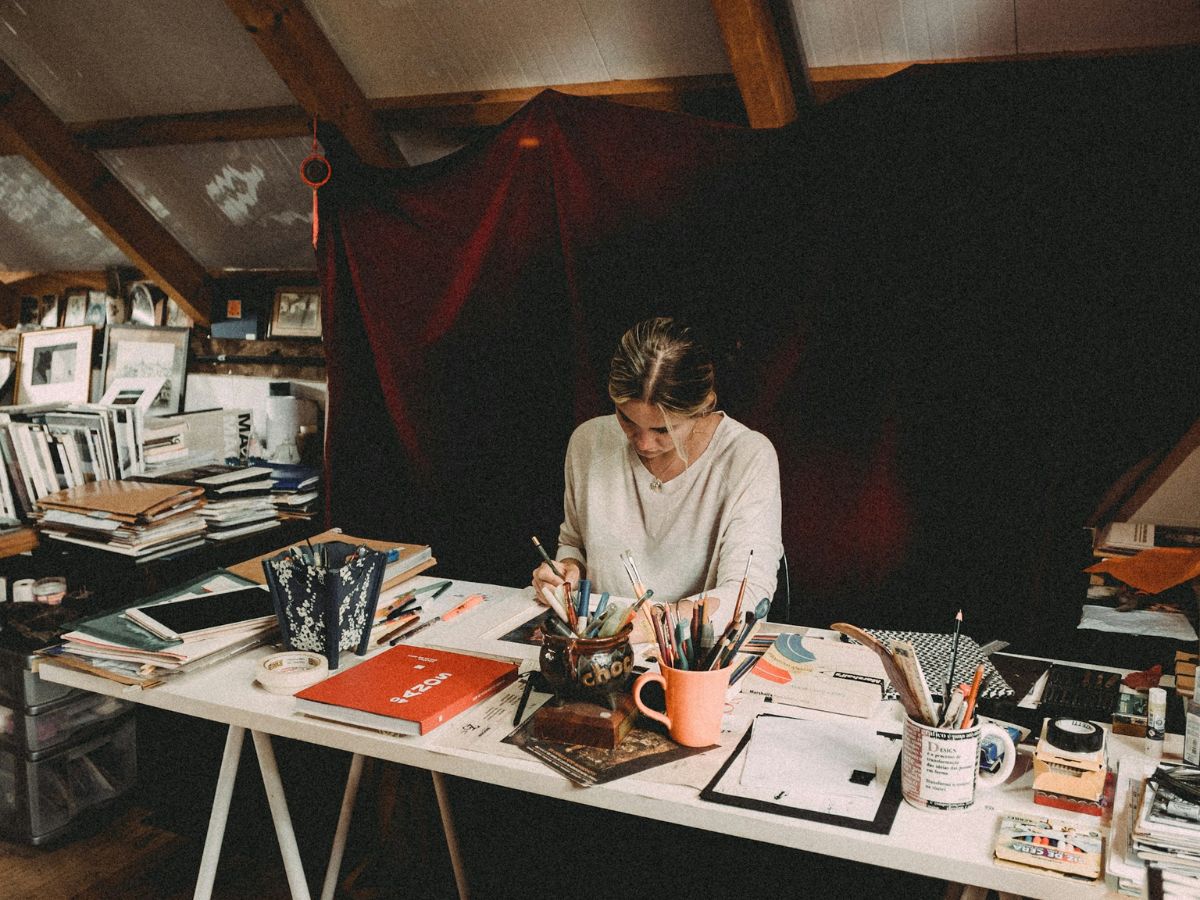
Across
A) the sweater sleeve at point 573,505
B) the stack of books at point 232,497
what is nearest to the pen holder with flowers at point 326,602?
the sweater sleeve at point 573,505

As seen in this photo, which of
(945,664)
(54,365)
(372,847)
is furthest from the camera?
(54,365)

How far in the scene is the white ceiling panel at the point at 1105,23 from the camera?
171 cm

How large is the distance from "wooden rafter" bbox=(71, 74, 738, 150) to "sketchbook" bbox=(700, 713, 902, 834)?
1.62 metres

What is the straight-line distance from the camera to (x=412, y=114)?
259cm

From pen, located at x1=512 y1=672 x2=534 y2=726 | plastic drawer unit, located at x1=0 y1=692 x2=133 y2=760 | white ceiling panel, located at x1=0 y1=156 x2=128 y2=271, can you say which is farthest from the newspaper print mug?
white ceiling panel, located at x1=0 y1=156 x2=128 y2=271

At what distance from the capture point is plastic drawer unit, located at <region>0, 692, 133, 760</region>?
2203 mm

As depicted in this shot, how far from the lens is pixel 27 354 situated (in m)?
3.61

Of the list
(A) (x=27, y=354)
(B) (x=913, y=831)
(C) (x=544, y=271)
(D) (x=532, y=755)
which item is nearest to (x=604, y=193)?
(C) (x=544, y=271)

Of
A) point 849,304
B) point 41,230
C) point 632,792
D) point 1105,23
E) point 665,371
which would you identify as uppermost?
point 1105,23

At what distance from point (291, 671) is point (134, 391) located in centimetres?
255

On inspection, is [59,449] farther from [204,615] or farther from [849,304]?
[849,304]

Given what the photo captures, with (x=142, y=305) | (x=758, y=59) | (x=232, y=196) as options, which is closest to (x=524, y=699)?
(x=758, y=59)

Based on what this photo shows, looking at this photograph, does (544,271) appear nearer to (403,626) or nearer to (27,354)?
(403,626)

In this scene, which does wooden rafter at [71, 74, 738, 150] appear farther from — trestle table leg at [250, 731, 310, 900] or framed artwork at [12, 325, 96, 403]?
trestle table leg at [250, 731, 310, 900]
